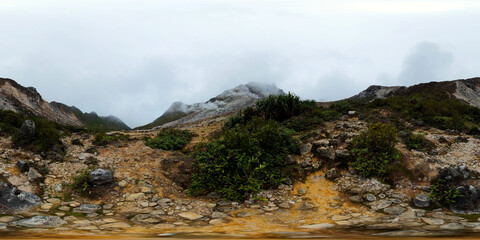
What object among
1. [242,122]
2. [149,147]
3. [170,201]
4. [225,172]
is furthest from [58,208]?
[242,122]

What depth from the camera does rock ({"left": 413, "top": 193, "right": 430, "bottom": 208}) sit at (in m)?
5.76

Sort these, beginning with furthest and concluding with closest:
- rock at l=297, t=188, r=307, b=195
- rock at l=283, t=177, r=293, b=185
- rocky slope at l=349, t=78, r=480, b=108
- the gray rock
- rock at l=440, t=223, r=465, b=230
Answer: rocky slope at l=349, t=78, r=480, b=108 < the gray rock < rock at l=283, t=177, r=293, b=185 < rock at l=297, t=188, r=307, b=195 < rock at l=440, t=223, r=465, b=230

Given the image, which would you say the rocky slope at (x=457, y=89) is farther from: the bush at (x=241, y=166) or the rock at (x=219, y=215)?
the rock at (x=219, y=215)

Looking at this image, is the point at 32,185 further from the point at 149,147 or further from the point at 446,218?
the point at 446,218

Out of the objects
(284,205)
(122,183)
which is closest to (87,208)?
(122,183)

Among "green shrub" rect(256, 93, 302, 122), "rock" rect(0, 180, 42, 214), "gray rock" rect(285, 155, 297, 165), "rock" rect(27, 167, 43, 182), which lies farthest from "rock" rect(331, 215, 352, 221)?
"green shrub" rect(256, 93, 302, 122)

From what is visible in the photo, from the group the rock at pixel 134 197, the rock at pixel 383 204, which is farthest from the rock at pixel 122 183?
the rock at pixel 383 204

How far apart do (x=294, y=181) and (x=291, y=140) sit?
201 centimetres

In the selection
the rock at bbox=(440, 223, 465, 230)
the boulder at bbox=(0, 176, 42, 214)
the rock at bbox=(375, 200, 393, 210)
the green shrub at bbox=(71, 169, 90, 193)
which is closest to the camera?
the rock at bbox=(440, 223, 465, 230)

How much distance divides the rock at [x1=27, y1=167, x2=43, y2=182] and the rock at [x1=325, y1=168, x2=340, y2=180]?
23.9 ft

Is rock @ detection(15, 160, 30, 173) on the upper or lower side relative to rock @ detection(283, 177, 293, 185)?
upper

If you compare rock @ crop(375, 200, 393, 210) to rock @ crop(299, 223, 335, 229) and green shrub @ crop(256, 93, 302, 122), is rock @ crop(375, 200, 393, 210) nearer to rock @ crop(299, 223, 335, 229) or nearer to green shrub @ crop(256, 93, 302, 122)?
rock @ crop(299, 223, 335, 229)

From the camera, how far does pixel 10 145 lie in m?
8.26

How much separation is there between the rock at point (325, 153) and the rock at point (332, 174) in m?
0.56
